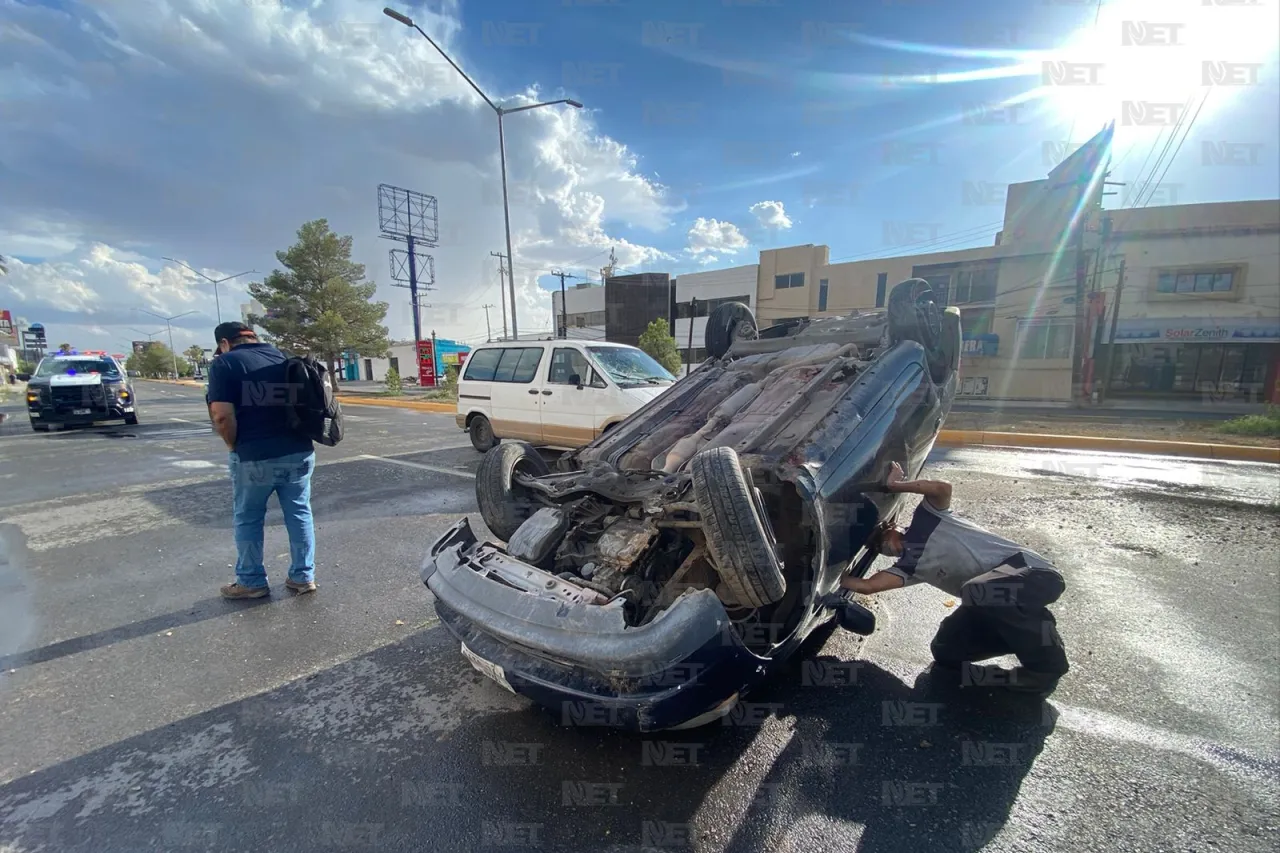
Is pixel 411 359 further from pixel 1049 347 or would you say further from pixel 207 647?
pixel 207 647

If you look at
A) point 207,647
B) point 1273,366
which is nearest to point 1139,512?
point 207,647

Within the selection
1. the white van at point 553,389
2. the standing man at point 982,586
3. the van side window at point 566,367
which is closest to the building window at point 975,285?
the white van at point 553,389

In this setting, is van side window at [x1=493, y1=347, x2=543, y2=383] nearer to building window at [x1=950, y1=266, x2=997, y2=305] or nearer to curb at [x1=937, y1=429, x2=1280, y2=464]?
curb at [x1=937, y1=429, x2=1280, y2=464]

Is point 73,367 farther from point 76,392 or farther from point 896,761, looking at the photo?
point 896,761

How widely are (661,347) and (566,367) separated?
14166 mm

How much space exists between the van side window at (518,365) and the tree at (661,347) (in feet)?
38.5

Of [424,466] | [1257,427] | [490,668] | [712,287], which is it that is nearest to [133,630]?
[490,668]

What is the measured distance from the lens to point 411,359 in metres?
51.8

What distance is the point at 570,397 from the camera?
23.4 feet

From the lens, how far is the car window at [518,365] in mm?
7793

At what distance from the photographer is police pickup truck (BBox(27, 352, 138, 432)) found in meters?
11.9

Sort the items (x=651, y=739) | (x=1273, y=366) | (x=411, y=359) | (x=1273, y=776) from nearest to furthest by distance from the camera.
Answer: (x=1273, y=776)
(x=651, y=739)
(x=1273, y=366)
(x=411, y=359)

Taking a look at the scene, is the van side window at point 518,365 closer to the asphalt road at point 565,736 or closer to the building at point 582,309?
the asphalt road at point 565,736

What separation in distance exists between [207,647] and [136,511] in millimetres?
3977
